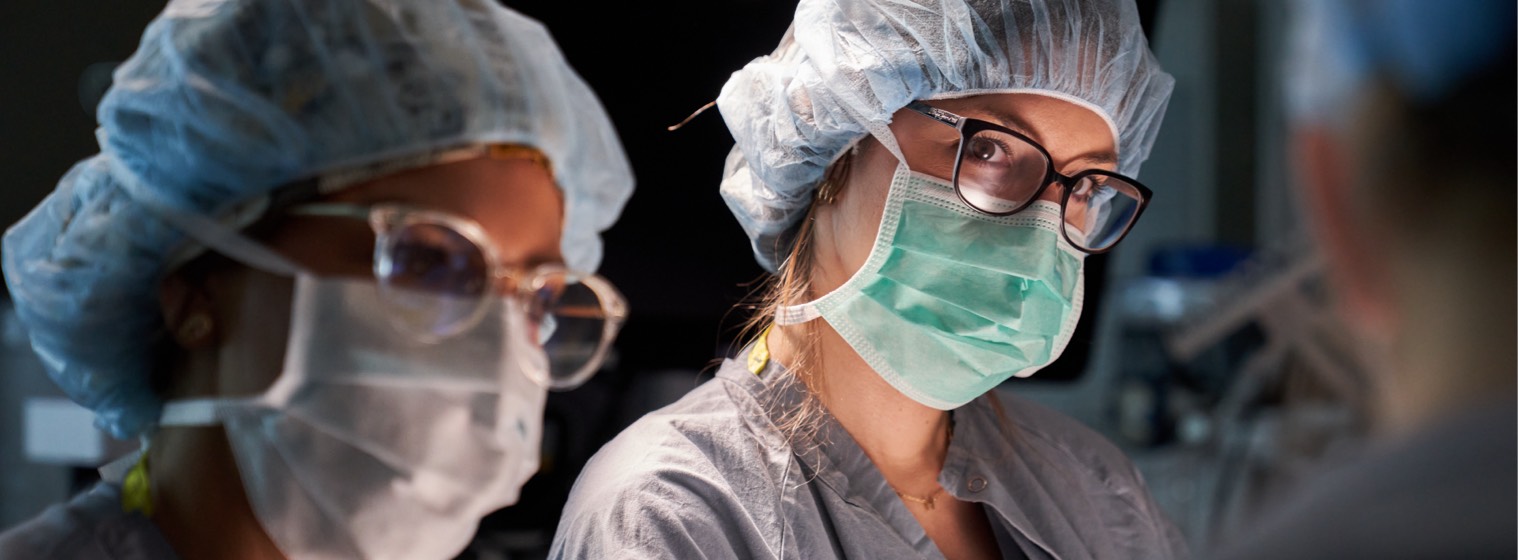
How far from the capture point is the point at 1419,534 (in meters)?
0.39

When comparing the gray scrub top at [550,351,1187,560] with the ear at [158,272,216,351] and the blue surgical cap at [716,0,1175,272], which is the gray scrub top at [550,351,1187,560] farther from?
the ear at [158,272,216,351]

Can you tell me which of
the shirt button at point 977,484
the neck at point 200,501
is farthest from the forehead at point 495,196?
the shirt button at point 977,484

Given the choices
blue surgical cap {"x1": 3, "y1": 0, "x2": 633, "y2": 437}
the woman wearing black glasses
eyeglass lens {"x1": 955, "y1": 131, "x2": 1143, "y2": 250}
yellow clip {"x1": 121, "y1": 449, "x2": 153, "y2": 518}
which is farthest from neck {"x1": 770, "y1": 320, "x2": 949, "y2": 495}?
yellow clip {"x1": 121, "y1": 449, "x2": 153, "y2": 518}

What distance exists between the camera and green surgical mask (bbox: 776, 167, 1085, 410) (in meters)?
1.21

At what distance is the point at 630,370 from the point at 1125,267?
2.84 feet

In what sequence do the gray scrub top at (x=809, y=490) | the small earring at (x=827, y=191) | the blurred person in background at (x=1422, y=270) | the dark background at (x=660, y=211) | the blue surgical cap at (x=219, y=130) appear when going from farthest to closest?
the dark background at (x=660, y=211)
the small earring at (x=827, y=191)
the gray scrub top at (x=809, y=490)
the blue surgical cap at (x=219, y=130)
the blurred person in background at (x=1422, y=270)

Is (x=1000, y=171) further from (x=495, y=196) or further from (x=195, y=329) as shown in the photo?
(x=195, y=329)

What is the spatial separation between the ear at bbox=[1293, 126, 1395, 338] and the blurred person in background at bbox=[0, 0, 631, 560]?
0.67m

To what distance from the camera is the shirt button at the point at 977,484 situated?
138 cm

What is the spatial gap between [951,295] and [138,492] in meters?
0.80

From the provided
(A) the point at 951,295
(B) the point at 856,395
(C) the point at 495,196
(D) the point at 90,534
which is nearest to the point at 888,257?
(A) the point at 951,295

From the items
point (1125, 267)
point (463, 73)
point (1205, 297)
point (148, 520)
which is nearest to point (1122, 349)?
point (1125, 267)

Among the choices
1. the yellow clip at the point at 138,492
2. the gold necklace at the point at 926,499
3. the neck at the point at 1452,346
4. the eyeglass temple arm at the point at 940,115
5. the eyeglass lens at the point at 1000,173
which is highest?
the neck at the point at 1452,346

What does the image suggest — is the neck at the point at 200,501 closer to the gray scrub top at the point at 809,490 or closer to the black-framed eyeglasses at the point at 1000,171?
the gray scrub top at the point at 809,490
